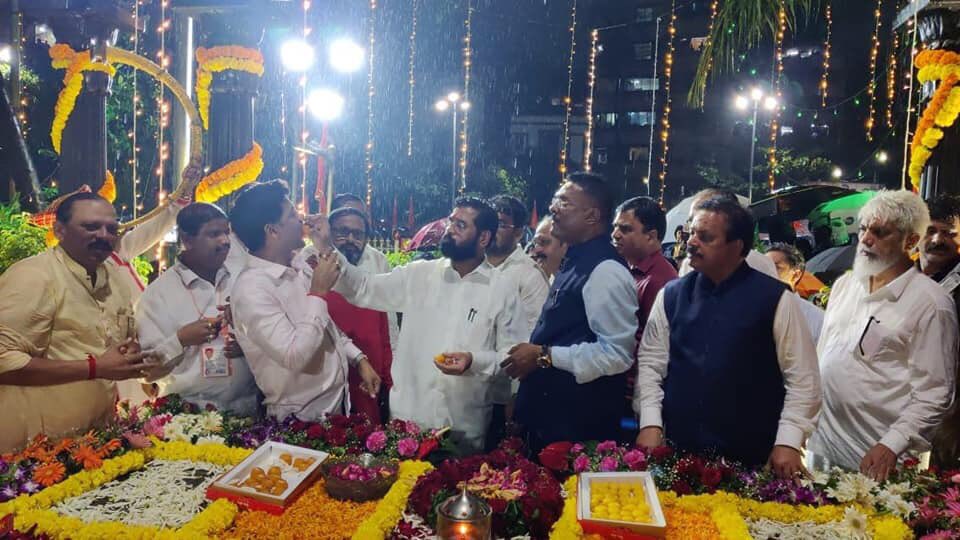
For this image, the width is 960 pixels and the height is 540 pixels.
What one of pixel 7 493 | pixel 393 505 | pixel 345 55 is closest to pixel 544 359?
pixel 393 505

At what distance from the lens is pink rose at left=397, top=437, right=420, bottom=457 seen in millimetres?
2996

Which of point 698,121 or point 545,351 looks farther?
point 698,121

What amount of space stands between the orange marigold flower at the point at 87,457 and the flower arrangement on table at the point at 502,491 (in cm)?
129

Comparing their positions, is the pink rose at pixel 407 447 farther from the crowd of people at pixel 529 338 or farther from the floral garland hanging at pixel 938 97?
the floral garland hanging at pixel 938 97

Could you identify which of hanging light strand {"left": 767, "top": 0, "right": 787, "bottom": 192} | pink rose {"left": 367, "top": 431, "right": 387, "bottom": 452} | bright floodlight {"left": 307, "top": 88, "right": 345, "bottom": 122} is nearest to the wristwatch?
pink rose {"left": 367, "top": 431, "right": 387, "bottom": 452}

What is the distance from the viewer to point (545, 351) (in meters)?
3.19

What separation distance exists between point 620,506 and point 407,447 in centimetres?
102

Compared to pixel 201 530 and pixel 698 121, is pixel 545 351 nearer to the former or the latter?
pixel 201 530

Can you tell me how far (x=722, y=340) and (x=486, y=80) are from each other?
51.1 m

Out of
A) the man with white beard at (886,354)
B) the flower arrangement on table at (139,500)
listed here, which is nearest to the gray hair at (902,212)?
the man with white beard at (886,354)

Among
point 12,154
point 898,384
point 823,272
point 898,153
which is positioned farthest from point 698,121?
point 898,384

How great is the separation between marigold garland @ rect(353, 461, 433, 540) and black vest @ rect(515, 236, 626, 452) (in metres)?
0.75

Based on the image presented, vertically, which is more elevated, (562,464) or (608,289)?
(608,289)

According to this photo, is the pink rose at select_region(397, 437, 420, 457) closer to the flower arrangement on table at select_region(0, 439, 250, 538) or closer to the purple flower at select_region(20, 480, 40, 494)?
the flower arrangement on table at select_region(0, 439, 250, 538)
